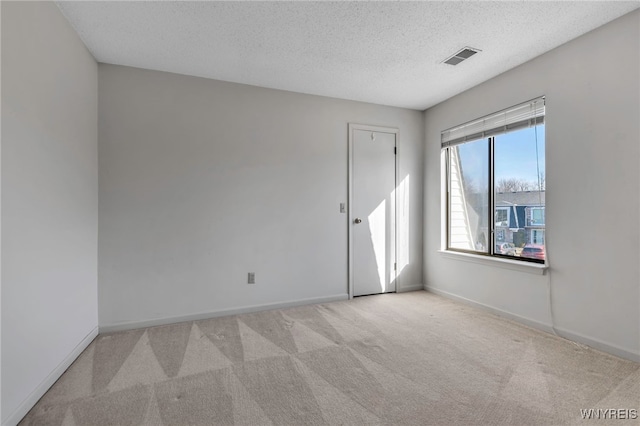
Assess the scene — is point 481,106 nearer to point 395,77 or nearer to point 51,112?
point 395,77

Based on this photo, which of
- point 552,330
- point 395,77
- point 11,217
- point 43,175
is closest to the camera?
point 11,217

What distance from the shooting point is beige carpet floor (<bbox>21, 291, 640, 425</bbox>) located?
1.63 m

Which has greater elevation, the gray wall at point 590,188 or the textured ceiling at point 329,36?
the textured ceiling at point 329,36

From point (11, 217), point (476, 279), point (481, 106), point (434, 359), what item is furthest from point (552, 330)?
point (11, 217)

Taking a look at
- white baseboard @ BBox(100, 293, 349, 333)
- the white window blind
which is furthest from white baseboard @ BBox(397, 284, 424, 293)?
the white window blind

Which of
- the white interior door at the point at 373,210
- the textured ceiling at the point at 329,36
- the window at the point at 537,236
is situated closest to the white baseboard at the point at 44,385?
the textured ceiling at the point at 329,36

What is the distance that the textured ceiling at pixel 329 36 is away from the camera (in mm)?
2072

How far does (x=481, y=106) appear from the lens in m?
3.32

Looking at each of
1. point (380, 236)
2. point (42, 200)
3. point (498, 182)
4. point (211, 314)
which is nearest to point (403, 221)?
point (380, 236)

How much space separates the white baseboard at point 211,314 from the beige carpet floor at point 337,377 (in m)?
0.09

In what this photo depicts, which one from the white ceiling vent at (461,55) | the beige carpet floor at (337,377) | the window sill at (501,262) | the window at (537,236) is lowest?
the beige carpet floor at (337,377)

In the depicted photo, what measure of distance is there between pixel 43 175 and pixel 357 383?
8.00ft

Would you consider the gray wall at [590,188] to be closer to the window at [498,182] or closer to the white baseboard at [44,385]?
the window at [498,182]

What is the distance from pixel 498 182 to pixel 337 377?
2.72m
